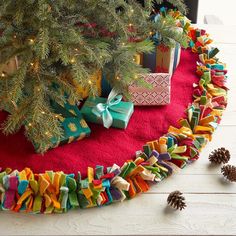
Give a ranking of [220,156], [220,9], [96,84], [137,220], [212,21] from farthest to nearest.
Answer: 1. [220,9]
2. [212,21]
3. [96,84]
4. [220,156]
5. [137,220]

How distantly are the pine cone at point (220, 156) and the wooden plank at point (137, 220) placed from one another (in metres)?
0.12

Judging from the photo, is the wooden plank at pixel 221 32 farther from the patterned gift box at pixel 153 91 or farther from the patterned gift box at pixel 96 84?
the patterned gift box at pixel 96 84

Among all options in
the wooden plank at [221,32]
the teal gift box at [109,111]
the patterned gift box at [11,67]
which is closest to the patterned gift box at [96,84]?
the teal gift box at [109,111]

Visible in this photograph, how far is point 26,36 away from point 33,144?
28 cm

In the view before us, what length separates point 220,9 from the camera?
2.28m

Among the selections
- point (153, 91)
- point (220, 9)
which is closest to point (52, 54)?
point (153, 91)

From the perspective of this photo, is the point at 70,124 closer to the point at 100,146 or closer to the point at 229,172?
the point at 100,146

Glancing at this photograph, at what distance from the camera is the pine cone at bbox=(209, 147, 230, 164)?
3.40 feet

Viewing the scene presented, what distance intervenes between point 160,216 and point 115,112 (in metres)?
0.34

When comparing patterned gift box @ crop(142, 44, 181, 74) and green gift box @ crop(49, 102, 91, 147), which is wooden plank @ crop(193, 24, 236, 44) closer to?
patterned gift box @ crop(142, 44, 181, 74)

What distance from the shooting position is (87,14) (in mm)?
1044

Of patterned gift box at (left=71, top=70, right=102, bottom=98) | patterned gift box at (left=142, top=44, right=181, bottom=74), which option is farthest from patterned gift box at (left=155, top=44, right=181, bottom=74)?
patterned gift box at (left=71, top=70, right=102, bottom=98)

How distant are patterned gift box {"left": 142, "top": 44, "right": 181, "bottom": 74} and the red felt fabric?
4.3 inches

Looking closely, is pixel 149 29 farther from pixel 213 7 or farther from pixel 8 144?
pixel 213 7
